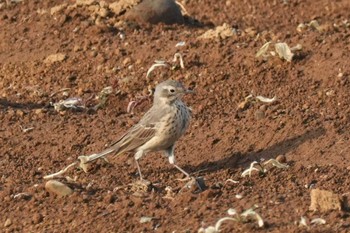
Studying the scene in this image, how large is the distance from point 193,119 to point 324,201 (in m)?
3.63

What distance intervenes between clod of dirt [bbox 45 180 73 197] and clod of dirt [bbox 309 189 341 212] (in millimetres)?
2405

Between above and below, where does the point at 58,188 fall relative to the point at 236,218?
below

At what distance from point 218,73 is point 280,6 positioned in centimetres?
443

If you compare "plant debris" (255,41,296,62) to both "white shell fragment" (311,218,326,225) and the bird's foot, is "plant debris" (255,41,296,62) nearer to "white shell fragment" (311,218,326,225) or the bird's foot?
the bird's foot

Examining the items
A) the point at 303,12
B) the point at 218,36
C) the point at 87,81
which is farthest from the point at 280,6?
the point at 87,81

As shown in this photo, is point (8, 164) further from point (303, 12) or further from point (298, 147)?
point (303, 12)

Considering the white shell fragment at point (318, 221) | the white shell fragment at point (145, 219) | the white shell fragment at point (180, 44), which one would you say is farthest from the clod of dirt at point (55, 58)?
the white shell fragment at point (318, 221)

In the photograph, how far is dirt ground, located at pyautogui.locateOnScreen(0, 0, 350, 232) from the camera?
1034 cm

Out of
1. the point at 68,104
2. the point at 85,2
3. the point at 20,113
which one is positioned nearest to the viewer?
the point at 20,113

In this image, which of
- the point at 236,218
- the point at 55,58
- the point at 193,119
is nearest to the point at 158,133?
the point at 193,119

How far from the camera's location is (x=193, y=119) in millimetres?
13227

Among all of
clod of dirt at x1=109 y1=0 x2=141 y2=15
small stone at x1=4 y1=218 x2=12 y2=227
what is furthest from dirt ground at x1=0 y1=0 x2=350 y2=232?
clod of dirt at x1=109 y1=0 x2=141 y2=15

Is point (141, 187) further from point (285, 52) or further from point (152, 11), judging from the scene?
point (152, 11)

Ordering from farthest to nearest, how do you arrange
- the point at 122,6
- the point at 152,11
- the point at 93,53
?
the point at 122,6, the point at 152,11, the point at 93,53
